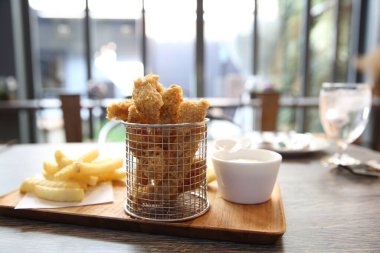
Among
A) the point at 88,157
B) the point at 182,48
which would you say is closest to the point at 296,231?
the point at 88,157

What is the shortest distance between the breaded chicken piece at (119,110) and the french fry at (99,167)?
127 mm

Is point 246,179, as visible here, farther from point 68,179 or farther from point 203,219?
point 68,179

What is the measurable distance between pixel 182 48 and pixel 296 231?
3.87 meters

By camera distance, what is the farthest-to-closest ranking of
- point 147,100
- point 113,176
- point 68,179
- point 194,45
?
point 194,45 < point 113,176 < point 68,179 < point 147,100

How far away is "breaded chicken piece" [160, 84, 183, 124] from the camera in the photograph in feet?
1.99

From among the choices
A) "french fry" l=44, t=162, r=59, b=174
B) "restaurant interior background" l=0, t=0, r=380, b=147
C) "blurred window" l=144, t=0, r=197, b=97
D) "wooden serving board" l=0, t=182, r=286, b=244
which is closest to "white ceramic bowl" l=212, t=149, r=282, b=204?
"wooden serving board" l=0, t=182, r=286, b=244

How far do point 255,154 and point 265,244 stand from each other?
0.82 ft

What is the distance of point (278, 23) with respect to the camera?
4.28 metres

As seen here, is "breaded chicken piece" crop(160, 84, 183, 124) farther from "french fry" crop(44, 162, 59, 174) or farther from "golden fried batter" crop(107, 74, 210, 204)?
"french fry" crop(44, 162, 59, 174)

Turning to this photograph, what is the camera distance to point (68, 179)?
0.69m

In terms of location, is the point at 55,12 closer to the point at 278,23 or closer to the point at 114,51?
the point at 114,51

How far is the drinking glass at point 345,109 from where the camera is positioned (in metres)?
0.99

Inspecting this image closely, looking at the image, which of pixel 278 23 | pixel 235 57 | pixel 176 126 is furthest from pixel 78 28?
pixel 176 126

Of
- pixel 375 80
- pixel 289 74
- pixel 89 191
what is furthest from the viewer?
pixel 289 74
